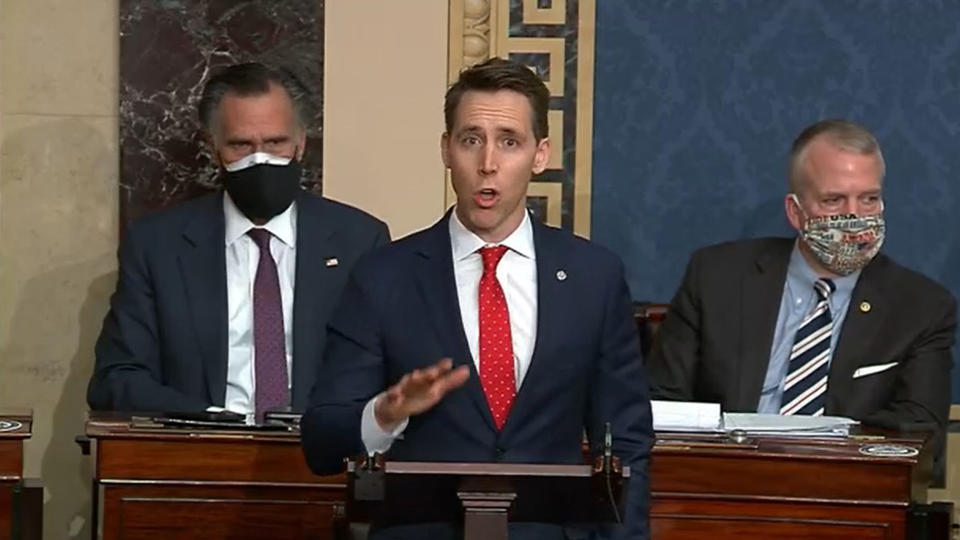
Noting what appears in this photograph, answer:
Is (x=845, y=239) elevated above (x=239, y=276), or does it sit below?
above

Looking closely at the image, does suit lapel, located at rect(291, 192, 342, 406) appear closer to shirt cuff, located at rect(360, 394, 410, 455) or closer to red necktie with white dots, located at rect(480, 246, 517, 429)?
red necktie with white dots, located at rect(480, 246, 517, 429)

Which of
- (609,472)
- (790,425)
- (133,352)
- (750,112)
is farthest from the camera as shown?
(750,112)

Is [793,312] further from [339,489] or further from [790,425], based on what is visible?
[339,489]

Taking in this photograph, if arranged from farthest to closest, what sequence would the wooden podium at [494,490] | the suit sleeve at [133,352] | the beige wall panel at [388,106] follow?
the beige wall panel at [388,106] < the suit sleeve at [133,352] < the wooden podium at [494,490]

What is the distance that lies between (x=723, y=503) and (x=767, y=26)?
232cm

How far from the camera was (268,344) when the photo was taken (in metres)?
5.58

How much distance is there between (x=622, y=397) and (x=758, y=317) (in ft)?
5.20

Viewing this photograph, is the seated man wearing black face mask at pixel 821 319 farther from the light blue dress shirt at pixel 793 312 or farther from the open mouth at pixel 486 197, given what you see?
the open mouth at pixel 486 197

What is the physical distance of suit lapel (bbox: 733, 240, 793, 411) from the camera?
222 inches

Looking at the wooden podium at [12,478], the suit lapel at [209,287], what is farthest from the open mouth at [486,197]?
the suit lapel at [209,287]

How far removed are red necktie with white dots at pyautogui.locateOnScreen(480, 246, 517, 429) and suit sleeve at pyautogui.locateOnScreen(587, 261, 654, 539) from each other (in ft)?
0.60

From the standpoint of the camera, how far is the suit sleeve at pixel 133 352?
5.41 metres

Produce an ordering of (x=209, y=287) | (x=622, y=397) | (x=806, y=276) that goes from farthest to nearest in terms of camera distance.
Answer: (x=806, y=276) < (x=209, y=287) < (x=622, y=397)

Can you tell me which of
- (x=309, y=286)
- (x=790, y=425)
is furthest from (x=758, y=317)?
(x=309, y=286)
